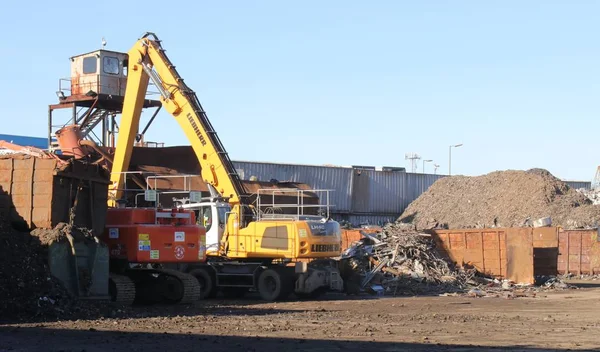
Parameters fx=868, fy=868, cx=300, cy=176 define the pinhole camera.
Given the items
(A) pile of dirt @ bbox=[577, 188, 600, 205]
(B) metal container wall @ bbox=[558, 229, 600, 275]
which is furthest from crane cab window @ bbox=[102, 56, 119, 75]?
(A) pile of dirt @ bbox=[577, 188, 600, 205]

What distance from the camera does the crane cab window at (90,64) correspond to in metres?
38.0

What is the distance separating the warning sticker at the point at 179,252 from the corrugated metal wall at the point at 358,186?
96.3 feet

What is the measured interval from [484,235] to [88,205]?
15.8m

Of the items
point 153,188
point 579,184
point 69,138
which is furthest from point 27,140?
point 579,184

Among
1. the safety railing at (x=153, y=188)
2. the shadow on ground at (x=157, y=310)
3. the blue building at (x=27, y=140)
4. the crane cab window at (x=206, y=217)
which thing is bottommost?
the shadow on ground at (x=157, y=310)

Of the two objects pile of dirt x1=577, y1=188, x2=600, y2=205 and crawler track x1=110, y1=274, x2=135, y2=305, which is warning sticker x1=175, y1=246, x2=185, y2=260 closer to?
crawler track x1=110, y1=274, x2=135, y2=305

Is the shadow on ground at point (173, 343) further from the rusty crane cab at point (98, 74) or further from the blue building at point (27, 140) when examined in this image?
the blue building at point (27, 140)

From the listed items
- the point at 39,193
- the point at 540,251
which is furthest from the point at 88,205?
the point at 540,251

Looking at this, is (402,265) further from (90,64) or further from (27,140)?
(27,140)

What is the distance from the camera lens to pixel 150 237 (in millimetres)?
20328

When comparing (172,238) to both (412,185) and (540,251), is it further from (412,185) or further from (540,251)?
(412,185)

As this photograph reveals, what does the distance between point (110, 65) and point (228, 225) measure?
1619cm

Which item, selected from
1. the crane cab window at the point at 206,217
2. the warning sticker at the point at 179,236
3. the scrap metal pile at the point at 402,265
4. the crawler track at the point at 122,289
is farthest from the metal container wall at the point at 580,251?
the crawler track at the point at 122,289

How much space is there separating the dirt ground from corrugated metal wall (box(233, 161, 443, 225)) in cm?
2917
